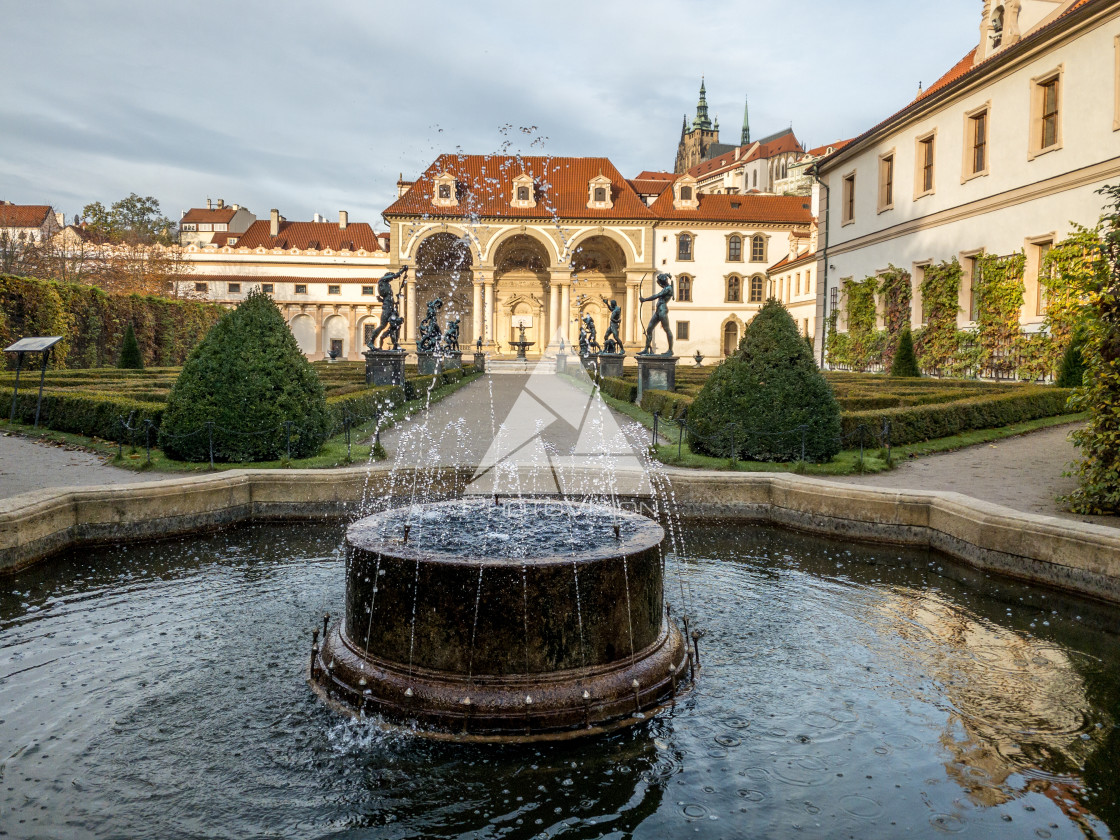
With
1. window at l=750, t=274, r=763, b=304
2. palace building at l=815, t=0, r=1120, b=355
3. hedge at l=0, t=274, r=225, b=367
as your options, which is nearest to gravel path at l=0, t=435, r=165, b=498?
hedge at l=0, t=274, r=225, b=367

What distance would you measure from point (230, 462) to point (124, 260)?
46.0 metres

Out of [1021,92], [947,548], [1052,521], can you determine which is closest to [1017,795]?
[1052,521]

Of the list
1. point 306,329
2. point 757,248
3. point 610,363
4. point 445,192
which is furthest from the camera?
point 306,329

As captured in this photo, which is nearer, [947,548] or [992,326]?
[947,548]

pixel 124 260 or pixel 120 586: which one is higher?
pixel 124 260

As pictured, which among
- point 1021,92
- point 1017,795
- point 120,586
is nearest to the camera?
point 1017,795

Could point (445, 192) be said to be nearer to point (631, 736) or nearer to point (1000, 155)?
point (1000, 155)

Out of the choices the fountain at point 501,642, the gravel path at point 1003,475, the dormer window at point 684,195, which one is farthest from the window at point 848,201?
the fountain at point 501,642

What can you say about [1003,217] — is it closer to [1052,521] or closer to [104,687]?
[1052,521]

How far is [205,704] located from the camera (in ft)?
13.1

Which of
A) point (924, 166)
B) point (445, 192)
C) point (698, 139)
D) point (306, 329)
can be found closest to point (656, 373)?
point (924, 166)

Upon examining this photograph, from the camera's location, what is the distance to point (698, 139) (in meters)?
109

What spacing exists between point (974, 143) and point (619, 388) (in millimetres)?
12047

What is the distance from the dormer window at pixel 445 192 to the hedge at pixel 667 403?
108 ft
